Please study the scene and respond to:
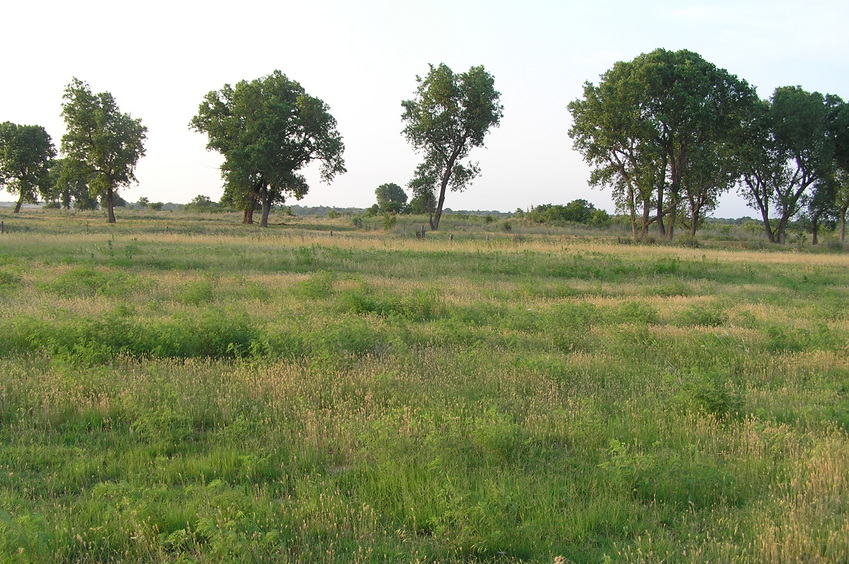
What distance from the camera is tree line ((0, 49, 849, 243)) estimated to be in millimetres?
42469

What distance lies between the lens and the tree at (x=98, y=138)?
5103 centimetres

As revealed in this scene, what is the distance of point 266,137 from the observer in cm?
5069

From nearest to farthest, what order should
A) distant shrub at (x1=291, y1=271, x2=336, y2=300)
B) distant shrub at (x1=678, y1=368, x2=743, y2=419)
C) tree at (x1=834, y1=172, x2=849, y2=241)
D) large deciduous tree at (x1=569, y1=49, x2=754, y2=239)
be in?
distant shrub at (x1=678, y1=368, x2=743, y2=419), distant shrub at (x1=291, y1=271, x2=336, y2=300), large deciduous tree at (x1=569, y1=49, x2=754, y2=239), tree at (x1=834, y1=172, x2=849, y2=241)

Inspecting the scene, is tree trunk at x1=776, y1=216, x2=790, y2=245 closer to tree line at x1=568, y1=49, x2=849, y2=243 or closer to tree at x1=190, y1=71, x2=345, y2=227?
tree line at x1=568, y1=49, x2=849, y2=243

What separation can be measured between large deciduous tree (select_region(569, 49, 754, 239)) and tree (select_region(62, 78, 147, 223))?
125 feet

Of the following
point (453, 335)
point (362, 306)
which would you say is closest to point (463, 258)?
point (362, 306)

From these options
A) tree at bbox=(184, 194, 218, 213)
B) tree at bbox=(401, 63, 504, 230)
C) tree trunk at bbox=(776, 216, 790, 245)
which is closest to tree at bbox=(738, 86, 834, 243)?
tree trunk at bbox=(776, 216, 790, 245)

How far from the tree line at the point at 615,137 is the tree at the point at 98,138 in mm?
97

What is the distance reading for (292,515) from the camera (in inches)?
176

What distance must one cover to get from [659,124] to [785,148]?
12.4m

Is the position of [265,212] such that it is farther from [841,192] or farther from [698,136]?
[841,192]

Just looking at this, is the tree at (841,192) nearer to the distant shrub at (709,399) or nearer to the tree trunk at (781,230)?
the tree trunk at (781,230)

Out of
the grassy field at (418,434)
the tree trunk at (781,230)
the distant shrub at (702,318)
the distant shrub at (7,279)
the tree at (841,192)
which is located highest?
the tree at (841,192)

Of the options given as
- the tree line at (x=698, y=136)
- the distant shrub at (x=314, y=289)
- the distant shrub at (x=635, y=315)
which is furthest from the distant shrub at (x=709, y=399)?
the tree line at (x=698, y=136)
